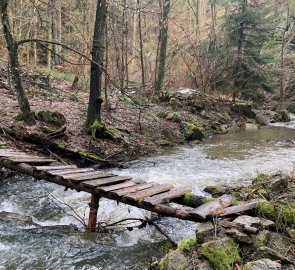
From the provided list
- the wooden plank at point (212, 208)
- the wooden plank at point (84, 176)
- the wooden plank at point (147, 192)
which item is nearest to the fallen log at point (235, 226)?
the wooden plank at point (212, 208)

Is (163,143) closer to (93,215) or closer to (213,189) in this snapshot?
(213,189)

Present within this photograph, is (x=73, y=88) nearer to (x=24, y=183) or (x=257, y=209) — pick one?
(x=24, y=183)

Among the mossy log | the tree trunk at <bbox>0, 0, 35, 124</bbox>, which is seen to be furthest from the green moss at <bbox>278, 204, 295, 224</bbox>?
the tree trunk at <bbox>0, 0, 35, 124</bbox>

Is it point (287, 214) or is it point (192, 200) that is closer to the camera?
point (287, 214)

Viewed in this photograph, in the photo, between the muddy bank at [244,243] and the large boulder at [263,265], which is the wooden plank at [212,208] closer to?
the muddy bank at [244,243]

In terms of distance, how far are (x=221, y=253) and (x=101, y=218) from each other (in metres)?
3.00

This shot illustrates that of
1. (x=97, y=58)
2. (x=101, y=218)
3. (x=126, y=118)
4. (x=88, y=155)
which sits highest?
(x=97, y=58)

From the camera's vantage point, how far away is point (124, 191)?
17.8ft

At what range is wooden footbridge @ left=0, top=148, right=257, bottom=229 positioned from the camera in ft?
16.0

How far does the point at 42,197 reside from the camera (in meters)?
7.12

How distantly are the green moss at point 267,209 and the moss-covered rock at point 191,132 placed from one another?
9778mm

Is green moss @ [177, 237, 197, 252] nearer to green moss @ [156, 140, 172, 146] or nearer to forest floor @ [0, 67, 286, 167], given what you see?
forest floor @ [0, 67, 286, 167]

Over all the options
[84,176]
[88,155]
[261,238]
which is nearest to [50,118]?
[88,155]

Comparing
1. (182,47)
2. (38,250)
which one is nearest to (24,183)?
(38,250)
